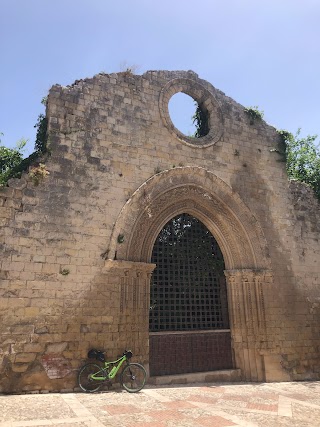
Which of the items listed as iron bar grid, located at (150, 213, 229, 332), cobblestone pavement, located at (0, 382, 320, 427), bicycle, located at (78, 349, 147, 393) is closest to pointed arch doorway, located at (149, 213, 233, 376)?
iron bar grid, located at (150, 213, 229, 332)

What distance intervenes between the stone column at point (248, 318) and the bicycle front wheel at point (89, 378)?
11.7ft

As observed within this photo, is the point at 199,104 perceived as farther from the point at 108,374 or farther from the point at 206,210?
the point at 108,374

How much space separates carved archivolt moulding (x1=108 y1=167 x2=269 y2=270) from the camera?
8344mm

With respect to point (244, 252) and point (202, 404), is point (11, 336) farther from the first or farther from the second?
point (244, 252)

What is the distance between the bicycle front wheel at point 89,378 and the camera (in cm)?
646

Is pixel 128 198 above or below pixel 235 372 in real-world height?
above

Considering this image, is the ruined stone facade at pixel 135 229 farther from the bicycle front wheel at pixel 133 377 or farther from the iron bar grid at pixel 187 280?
the iron bar grid at pixel 187 280

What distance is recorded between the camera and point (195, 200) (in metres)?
9.16

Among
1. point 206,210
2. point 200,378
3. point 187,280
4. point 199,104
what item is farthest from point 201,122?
point 200,378

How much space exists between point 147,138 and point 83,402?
19.7 feet

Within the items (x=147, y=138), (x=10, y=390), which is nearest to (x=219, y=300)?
(x=147, y=138)

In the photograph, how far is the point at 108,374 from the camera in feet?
21.4

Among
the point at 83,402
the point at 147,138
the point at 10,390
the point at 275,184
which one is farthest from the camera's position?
the point at 275,184

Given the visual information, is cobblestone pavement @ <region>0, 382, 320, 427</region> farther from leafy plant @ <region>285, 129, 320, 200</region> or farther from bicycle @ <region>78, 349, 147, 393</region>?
leafy plant @ <region>285, 129, 320, 200</region>
